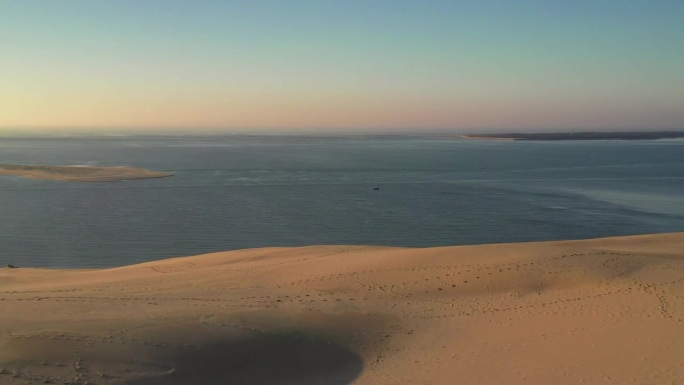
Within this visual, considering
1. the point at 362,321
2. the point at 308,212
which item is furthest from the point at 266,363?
the point at 308,212

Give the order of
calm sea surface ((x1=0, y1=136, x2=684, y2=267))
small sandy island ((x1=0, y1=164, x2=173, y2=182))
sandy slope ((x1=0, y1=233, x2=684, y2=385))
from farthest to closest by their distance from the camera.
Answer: small sandy island ((x1=0, y1=164, x2=173, y2=182)) < calm sea surface ((x1=0, y1=136, x2=684, y2=267)) < sandy slope ((x1=0, y1=233, x2=684, y2=385))

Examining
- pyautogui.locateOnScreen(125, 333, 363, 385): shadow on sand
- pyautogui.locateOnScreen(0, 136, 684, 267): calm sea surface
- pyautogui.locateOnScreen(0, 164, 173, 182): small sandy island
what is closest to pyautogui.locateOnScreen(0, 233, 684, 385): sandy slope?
pyautogui.locateOnScreen(125, 333, 363, 385): shadow on sand

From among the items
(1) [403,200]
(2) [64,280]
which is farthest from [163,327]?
(1) [403,200]

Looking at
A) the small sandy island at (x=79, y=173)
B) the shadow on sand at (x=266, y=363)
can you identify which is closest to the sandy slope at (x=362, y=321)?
the shadow on sand at (x=266, y=363)

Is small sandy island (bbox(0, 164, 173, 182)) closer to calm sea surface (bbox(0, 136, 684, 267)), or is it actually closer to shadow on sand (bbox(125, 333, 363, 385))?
calm sea surface (bbox(0, 136, 684, 267))

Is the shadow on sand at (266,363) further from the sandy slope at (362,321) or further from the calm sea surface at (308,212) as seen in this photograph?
the calm sea surface at (308,212)

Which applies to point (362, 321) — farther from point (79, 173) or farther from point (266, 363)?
point (79, 173)
